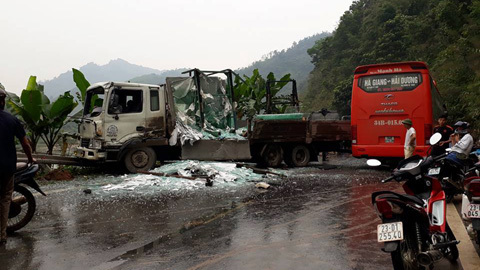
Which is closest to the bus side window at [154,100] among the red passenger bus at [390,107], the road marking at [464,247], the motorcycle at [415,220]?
the red passenger bus at [390,107]

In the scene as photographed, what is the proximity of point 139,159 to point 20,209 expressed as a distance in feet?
20.0

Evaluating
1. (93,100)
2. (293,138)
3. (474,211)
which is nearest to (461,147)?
(474,211)

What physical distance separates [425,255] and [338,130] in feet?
38.0

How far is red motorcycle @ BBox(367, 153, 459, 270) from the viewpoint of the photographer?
3.36 metres

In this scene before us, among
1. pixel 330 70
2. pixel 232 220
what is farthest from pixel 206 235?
pixel 330 70

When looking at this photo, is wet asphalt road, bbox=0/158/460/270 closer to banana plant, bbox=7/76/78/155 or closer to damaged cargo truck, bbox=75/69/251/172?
damaged cargo truck, bbox=75/69/251/172

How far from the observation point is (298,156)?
14508 millimetres

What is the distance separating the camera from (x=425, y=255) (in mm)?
3307

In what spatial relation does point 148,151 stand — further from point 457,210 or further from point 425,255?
point 425,255

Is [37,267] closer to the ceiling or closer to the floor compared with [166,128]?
closer to the floor

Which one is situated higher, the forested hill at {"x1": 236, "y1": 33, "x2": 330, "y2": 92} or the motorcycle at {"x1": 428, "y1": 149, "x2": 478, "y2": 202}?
the forested hill at {"x1": 236, "y1": 33, "x2": 330, "y2": 92}

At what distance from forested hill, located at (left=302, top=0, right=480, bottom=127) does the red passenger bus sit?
7.23 m

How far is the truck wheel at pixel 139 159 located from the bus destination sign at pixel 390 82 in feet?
22.1

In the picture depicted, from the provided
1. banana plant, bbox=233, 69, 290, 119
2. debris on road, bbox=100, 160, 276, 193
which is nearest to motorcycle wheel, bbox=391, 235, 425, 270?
debris on road, bbox=100, 160, 276, 193
